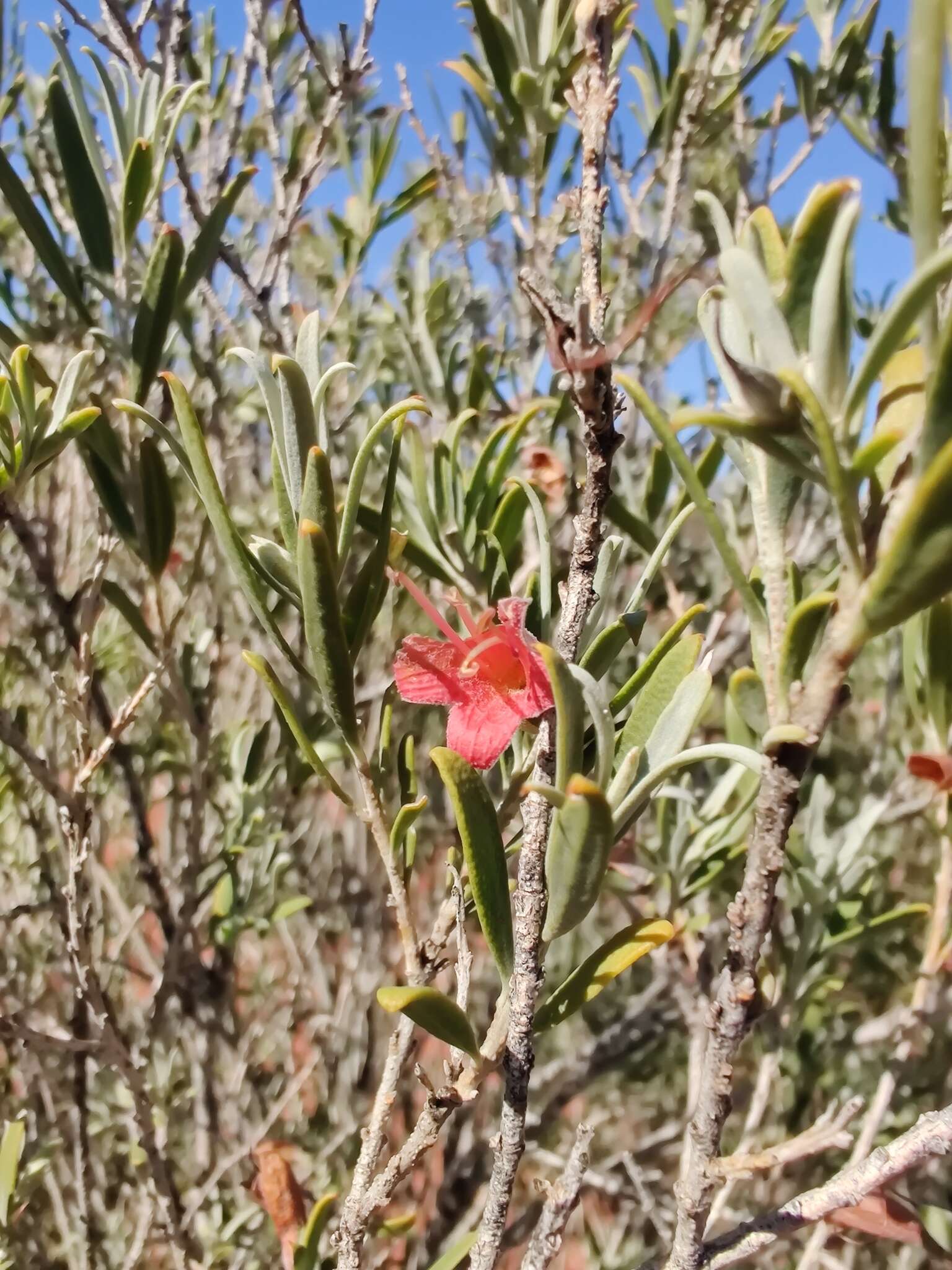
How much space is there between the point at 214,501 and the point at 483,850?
0.84 feet

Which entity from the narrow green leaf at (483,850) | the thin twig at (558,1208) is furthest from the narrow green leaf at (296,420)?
the thin twig at (558,1208)

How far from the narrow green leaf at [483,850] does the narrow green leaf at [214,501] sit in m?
0.17

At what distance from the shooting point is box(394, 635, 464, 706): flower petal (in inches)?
24.2

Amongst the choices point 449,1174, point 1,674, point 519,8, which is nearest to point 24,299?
point 1,674

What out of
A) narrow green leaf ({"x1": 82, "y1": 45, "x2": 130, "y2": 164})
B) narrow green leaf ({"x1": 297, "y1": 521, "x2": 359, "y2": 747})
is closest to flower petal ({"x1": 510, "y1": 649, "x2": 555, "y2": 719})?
narrow green leaf ({"x1": 297, "y1": 521, "x2": 359, "y2": 747})

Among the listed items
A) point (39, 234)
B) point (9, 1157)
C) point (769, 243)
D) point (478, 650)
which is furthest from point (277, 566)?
point (9, 1157)

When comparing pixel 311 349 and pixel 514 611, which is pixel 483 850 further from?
pixel 311 349

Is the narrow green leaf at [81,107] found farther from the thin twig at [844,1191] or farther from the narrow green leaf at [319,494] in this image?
the thin twig at [844,1191]

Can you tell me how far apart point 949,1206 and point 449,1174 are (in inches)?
32.5

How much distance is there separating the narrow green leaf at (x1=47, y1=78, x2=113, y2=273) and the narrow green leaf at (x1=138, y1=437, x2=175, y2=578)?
0.69 ft

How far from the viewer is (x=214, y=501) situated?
535mm

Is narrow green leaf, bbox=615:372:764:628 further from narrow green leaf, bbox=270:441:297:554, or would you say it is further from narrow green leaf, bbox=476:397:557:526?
narrow green leaf, bbox=476:397:557:526

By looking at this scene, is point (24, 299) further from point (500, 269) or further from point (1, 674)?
point (500, 269)

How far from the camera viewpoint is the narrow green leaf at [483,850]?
443 millimetres
